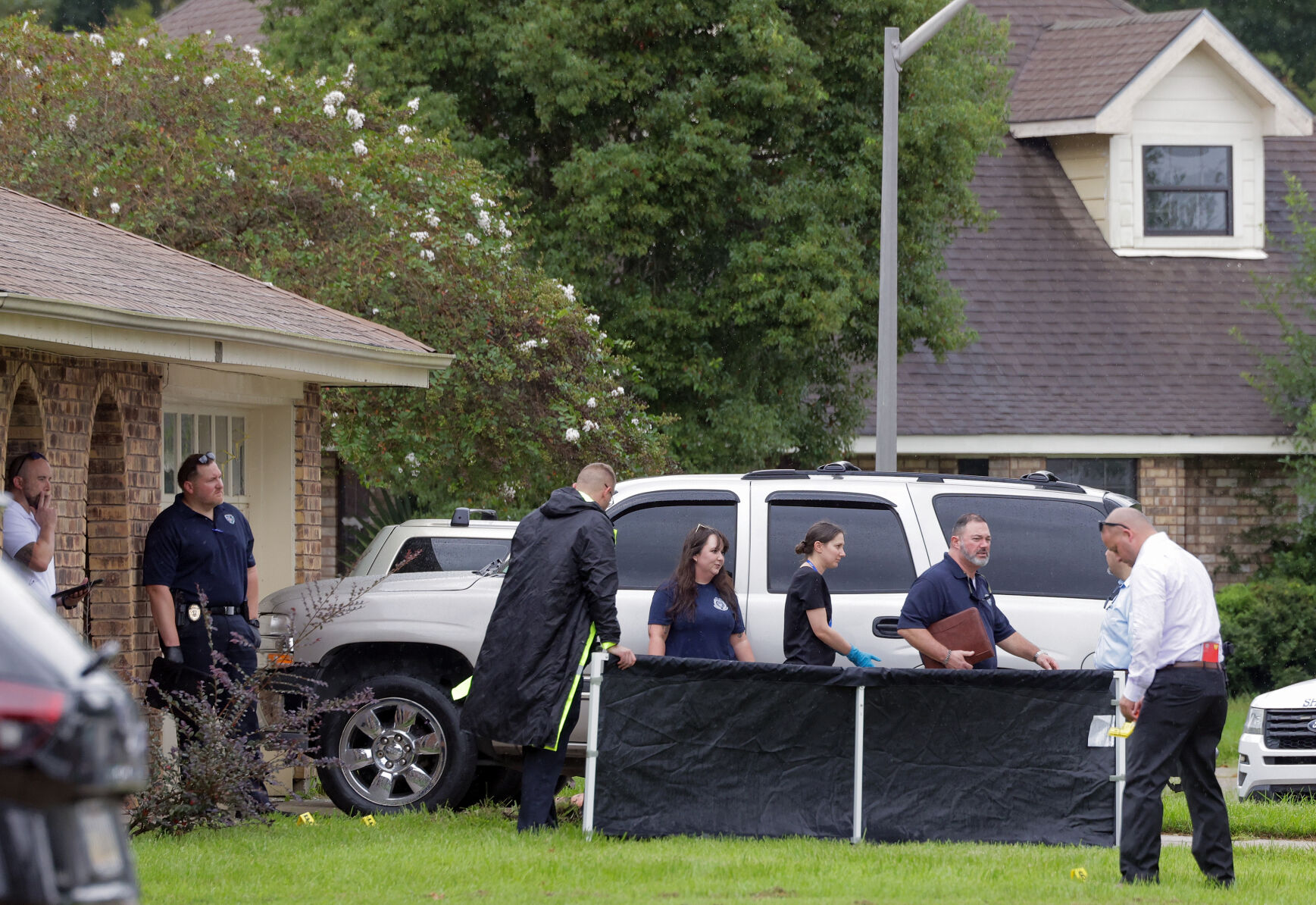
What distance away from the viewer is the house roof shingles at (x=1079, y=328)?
67.6 ft

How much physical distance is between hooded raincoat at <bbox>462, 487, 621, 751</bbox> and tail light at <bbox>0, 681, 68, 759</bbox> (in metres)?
5.58

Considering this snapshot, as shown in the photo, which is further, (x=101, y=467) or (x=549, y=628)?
(x=101, y=467)

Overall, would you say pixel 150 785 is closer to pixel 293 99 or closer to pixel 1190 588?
pixel 1190 588

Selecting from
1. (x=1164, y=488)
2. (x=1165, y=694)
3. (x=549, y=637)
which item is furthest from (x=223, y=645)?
(x=1164, y=488)

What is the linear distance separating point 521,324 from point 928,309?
5765 mm

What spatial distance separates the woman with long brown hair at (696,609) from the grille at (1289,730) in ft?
14.7

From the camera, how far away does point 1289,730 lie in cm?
1159

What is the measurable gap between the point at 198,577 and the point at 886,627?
3.65m

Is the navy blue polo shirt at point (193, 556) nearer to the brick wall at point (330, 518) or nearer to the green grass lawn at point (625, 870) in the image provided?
the green grass lawn at point (625, 870)

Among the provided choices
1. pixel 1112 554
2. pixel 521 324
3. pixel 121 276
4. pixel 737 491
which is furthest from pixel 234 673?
pixel 521 324

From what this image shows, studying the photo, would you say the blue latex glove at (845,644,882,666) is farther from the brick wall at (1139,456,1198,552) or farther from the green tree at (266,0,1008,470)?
the brick wall at (1139,456,1198,552)

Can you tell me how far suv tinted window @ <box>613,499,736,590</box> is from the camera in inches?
374

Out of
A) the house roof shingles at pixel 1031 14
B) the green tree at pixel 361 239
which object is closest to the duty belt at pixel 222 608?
the green tree at pixel 361 239

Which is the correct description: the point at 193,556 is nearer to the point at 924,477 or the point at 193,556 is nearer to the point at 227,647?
the point at 227,647
